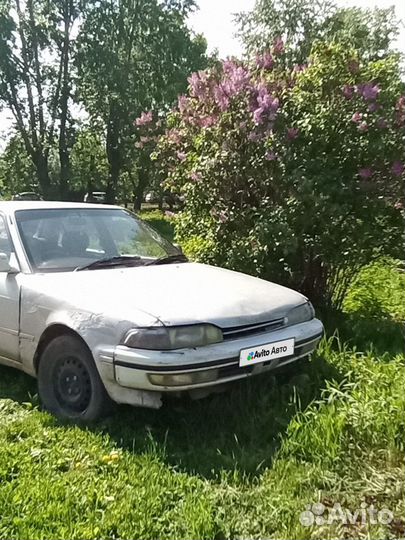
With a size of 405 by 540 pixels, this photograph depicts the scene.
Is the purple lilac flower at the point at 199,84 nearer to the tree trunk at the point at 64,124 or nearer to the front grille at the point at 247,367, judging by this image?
the front grille at the point at 247,367

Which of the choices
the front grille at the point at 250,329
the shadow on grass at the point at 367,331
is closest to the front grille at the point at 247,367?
the front grille at the point at 250,329

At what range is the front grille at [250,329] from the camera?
3.33m

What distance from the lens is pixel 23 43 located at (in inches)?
1035

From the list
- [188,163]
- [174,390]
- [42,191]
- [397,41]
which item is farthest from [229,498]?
[42,191]

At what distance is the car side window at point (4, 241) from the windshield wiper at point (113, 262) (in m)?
0.63

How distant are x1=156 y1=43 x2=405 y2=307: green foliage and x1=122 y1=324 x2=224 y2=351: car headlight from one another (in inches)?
82.9

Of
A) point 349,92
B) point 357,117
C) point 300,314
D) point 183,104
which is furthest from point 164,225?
point 300,314

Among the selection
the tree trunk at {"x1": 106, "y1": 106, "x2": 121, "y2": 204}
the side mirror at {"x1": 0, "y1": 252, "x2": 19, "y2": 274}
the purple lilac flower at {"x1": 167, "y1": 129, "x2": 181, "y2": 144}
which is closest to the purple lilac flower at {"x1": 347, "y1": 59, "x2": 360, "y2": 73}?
the purple lilac flower at {"x1": 167, "y1": 129, "x2": 181, "y2": 144}

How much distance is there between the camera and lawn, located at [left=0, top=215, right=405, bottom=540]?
2.51 meters

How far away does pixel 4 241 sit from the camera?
433cm

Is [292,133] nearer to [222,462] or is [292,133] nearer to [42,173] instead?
[222,462]

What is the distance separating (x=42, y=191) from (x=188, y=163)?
22.1 meters

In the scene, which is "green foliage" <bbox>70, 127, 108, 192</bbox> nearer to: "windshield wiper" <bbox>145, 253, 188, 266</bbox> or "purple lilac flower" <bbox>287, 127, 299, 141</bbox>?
"purple lilac flower" <bbox>287, 127, 299, 141</bbox>

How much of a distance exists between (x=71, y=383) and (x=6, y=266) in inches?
44.2
